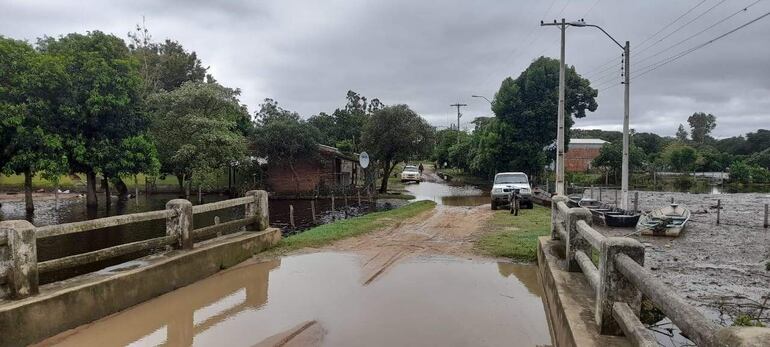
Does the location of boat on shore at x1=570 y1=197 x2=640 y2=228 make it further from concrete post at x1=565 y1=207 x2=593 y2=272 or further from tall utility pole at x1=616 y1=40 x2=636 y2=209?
concrete post at x1=565 y1=207 x2=593 y2=272

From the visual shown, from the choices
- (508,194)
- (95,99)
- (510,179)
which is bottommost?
(508,194)

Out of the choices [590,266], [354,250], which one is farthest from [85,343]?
[354,250]

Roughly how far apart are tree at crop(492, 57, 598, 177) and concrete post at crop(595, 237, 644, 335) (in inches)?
1374

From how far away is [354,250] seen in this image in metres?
12.0

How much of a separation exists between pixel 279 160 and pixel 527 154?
769 inches

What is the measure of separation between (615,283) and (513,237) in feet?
30.2

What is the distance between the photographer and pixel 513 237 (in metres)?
13.4

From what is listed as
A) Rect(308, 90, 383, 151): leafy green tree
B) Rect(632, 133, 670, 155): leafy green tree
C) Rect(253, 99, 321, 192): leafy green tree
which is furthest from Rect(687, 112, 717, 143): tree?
Rect(253, 99, 321, 192): leafy green tree

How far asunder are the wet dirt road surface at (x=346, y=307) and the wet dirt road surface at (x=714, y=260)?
3.51 metres

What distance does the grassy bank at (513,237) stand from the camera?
1117 centimetres

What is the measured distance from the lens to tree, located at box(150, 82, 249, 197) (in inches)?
1436

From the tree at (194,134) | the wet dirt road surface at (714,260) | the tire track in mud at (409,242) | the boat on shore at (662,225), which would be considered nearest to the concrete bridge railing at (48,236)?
the tire track in mud at (409,242)

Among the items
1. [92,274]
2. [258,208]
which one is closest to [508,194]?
[258,208]

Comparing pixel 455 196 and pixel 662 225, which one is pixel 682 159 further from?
pixel 662 225
